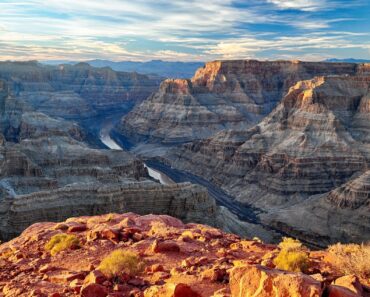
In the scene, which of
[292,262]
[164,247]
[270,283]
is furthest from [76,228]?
[270,283]

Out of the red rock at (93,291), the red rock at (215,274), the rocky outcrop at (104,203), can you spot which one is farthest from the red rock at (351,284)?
the rocky outcrop at (104,203)

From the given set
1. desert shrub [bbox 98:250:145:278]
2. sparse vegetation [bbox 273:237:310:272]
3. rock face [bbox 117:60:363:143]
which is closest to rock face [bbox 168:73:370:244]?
rock face [bbox 117:60:363:143]

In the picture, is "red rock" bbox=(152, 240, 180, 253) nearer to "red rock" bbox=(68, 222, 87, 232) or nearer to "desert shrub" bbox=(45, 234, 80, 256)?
"desert shrub" bbox=(45, 234, 80, 256)

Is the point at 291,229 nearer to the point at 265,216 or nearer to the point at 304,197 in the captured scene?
the point at 265,216

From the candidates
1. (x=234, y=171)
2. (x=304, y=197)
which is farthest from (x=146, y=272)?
(x=234, y=171)

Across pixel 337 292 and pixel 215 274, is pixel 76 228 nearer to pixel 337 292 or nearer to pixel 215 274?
pixel 215 274

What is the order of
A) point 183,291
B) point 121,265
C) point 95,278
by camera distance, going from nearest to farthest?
point 183,291
point 95,278
point 121,265
